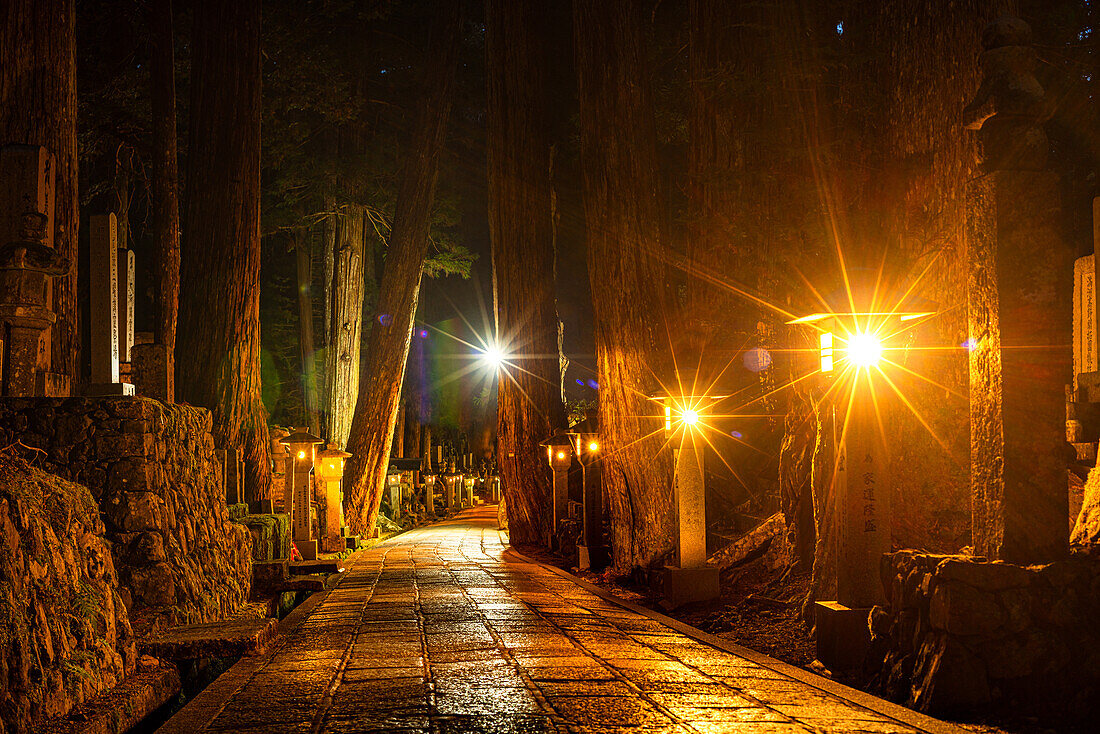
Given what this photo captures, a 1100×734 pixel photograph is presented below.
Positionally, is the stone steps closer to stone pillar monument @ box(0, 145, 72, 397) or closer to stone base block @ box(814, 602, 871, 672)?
stone pillar monument @ box(0, 145, 72, 397)

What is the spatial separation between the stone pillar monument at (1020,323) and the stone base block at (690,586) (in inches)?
173

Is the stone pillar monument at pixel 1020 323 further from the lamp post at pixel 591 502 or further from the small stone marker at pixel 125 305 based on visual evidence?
the lamp post at pixel 591 502

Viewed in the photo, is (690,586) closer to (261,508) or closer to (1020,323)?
(1020,323)

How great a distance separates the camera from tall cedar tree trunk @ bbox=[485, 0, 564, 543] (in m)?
17.4

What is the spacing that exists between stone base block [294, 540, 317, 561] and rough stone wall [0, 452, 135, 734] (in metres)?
8.68

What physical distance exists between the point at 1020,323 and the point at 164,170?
1496 cm

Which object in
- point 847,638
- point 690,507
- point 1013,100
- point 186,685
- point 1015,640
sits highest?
point 1013,100

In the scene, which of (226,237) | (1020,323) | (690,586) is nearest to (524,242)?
(226,237)

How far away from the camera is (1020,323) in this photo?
4.95 metres

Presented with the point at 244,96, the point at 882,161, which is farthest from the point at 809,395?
the point at 244,96

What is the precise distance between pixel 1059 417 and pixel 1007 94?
6.09ft

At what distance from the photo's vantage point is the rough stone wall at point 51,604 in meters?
4.21

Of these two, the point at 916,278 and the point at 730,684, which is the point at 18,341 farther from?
the point at 916,278

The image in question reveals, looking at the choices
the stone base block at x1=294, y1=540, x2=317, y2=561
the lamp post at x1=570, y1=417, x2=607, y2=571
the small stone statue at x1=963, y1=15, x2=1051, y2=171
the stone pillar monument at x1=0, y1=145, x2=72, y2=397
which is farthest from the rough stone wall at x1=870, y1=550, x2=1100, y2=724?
the stone base block at x1=294, y1=540, x2=317, y2=561
